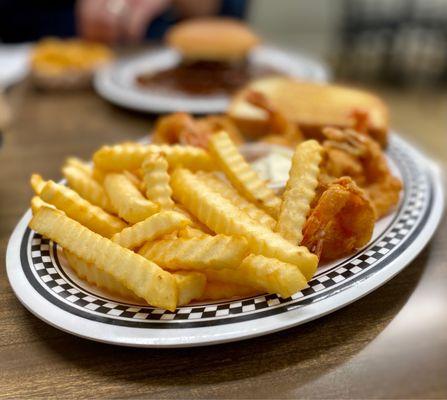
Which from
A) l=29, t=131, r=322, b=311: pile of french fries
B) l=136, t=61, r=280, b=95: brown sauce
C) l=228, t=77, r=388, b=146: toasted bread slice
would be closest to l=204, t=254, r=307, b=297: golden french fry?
l=29, t=131, r=322, b=311: pile of french fries

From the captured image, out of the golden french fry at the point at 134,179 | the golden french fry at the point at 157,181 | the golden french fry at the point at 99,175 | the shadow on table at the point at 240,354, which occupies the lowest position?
the shadow on table at the point at 240,354

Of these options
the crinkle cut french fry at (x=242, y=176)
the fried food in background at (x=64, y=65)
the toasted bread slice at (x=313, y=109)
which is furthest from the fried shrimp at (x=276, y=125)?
the fried food in background at (x=64, y=65)

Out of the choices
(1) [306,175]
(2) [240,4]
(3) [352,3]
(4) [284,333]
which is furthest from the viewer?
(3) [352,3]

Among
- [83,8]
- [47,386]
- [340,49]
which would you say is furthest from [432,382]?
[340,49]

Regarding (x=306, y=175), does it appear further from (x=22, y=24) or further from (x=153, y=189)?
(x=22, y=24)

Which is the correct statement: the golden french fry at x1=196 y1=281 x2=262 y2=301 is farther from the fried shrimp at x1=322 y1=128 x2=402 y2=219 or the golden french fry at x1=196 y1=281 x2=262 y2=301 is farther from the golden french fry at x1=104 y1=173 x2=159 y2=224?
the fried shrimp at x1=322 y1=128 x2=402 y2=219

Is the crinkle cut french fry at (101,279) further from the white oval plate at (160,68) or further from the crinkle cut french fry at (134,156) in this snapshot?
the white oval plate at (160,68)

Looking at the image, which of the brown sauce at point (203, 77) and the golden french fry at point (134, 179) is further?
the brown sauce at point (203, 77)
